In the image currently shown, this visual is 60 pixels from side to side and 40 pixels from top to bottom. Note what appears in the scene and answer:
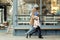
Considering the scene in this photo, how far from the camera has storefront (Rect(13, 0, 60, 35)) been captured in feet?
61.4

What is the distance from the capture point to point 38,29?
17453 millimetres

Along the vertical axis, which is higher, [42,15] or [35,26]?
[42,15]

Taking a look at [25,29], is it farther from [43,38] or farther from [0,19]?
[0,19]

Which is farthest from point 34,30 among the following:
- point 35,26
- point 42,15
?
point 42,15

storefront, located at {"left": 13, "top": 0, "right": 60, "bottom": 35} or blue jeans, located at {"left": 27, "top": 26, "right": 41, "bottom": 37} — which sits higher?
storefront, located at {"left": 13, "top": 0, "right": 60, "bottom": 35}

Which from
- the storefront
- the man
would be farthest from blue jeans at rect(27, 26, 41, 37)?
the storefront

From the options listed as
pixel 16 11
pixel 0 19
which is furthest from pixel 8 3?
pixel 16 11

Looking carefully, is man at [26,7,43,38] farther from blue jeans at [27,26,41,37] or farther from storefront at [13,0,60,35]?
storefront at [13,0,60,35]

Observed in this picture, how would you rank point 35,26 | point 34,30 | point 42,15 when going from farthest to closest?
point 42,15 < point 34,30 < point 35,26

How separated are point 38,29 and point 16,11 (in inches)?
88.1

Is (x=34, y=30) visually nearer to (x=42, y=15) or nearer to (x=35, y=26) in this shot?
(x=35, y=26)

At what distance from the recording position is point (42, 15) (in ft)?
61.7

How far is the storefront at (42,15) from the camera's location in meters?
18.7

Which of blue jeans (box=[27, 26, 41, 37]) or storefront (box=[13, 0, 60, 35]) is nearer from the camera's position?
blue jeans (box=[27, 26, 41, 37])
